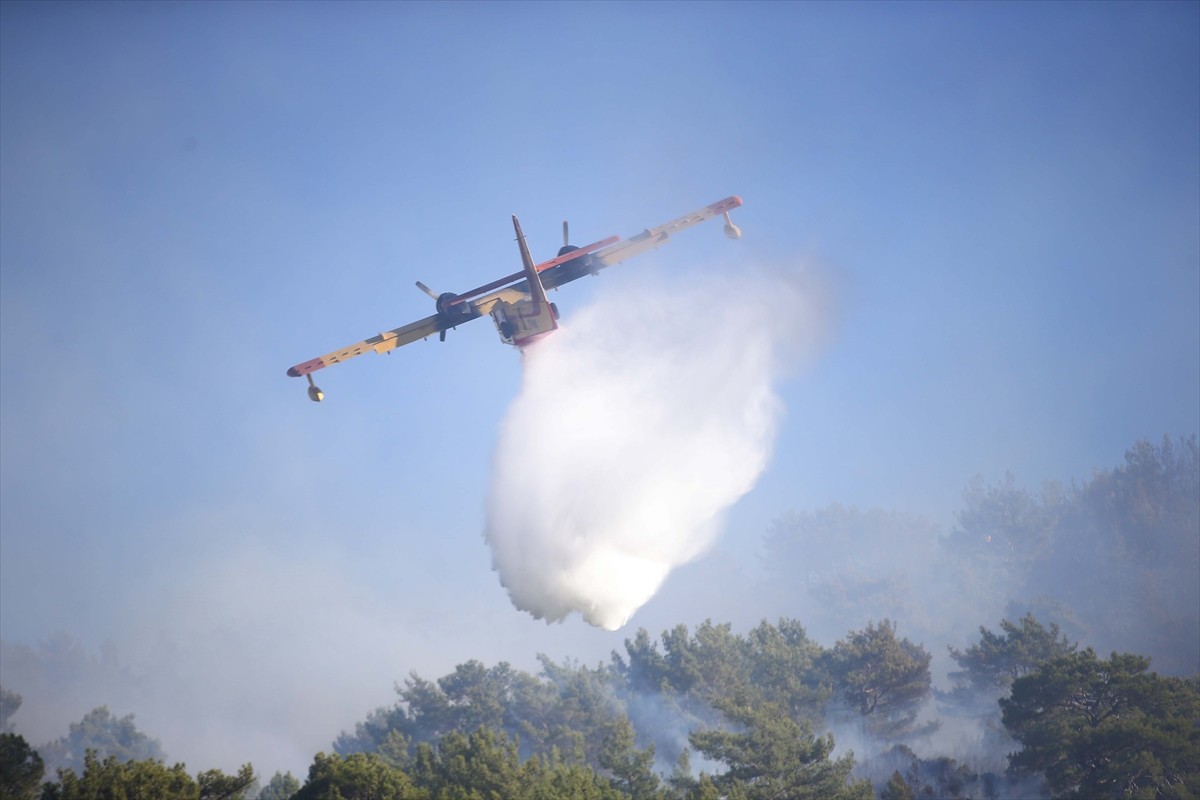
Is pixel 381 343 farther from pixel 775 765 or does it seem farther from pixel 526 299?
pixel 775 765

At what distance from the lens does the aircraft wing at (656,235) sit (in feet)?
144

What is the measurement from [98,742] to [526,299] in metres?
86.7

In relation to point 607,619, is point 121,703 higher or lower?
higher

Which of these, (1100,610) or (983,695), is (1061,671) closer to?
(983,695)

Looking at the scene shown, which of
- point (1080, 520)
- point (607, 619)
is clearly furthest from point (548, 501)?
point (1080, 520)

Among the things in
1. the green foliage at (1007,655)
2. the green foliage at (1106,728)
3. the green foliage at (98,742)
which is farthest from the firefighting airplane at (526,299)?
the green foliage at (98,742)

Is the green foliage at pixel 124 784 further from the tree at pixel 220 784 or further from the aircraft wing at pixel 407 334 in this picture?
the aircraft wing at pixel 407 334

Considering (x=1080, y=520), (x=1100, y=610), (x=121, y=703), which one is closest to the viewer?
(x=1100, y=610)

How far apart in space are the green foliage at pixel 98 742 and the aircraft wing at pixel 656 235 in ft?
281

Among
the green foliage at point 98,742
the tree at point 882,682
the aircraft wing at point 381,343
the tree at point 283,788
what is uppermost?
the aircraft wing at point 381,343

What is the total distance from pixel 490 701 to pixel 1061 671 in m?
38.0

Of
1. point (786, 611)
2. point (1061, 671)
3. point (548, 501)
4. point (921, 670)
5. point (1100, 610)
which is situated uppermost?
point (786, 611)

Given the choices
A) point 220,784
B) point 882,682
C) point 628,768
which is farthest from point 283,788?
point 882,682

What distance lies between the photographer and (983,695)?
6562cm
